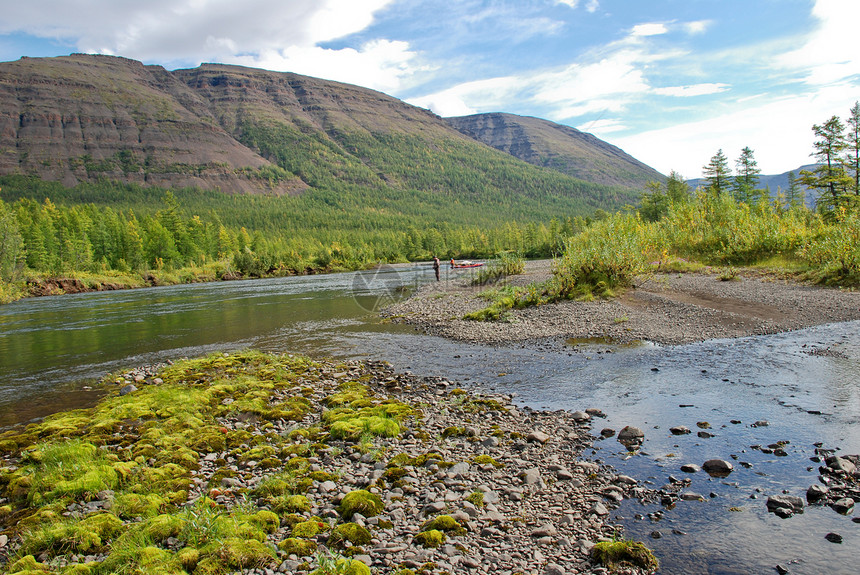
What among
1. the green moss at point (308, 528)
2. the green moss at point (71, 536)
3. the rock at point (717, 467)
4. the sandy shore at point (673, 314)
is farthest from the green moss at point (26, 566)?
the sandy shore at point (673, 314)

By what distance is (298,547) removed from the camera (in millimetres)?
5719

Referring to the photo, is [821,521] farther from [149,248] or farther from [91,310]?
[149,248]

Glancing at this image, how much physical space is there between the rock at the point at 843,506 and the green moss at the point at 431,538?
17.8 ft

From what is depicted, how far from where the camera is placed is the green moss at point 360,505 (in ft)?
21.5

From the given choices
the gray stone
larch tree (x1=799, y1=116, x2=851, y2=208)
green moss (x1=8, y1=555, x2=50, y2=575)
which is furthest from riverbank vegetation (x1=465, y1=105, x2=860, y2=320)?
green moss (x1=8, y1=555, x2=50, y2=575)

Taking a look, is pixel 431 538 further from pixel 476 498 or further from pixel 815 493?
pixel 815 493

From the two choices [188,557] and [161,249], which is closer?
[188,557]

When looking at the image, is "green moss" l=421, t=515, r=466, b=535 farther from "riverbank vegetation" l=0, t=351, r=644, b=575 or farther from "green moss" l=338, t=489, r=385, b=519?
"green moss" l=338, t=489, r=385, b=519

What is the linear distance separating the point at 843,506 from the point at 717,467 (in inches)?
61.8

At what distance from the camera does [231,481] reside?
7.59 m

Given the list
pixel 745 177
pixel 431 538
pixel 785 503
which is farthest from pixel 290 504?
pixel 745 177

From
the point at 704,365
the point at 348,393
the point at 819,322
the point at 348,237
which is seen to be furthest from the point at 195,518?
the point at 348,237

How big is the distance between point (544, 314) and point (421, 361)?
343 inches

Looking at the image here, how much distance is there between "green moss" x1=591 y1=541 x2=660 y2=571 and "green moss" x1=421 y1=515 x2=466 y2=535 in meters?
1.71
